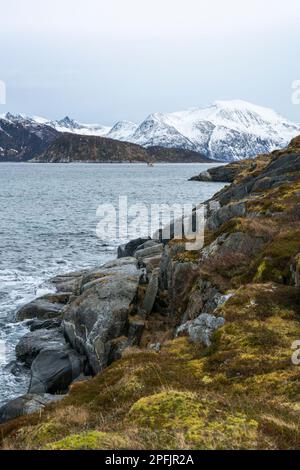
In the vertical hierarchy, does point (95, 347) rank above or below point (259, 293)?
below

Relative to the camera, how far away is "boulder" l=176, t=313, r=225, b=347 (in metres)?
17.2

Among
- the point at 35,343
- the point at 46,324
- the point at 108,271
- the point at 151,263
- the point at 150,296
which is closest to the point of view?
the point at 150,296

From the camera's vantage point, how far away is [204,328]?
709 inches

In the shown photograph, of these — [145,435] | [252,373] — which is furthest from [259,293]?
[145,435]

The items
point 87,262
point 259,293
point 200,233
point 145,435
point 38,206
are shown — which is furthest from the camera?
point 38,206

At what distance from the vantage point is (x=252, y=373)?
13.8m

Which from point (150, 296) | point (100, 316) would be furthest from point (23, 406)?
point (150, 296)

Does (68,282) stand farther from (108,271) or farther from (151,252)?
(108,271)

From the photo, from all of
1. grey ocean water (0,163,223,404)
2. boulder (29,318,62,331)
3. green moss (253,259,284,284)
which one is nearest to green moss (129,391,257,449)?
green moss (253,259,284,284)

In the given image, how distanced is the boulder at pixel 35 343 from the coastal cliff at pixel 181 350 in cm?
9

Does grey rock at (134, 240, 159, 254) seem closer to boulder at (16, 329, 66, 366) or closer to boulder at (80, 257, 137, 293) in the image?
boulder at (80, 257, 137, 293)

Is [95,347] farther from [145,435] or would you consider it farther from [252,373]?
[145,435]

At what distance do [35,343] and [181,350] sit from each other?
15.8 metres

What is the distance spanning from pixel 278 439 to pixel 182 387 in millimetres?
4590
